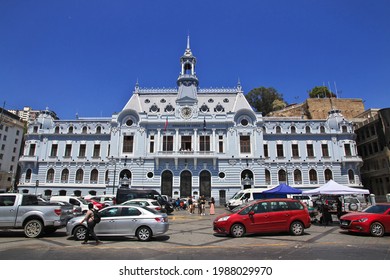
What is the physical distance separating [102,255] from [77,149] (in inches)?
1520

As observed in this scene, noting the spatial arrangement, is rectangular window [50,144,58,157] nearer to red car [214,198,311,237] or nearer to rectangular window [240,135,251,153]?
rectangular window [240,135,251,153]

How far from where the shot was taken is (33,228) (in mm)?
12062

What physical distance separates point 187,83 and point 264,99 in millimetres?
29255

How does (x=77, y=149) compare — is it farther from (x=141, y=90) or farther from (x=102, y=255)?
(x=102, y=255)

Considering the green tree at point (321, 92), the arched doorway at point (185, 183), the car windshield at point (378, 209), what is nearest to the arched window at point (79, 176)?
the arched doorway at point (185, 183)

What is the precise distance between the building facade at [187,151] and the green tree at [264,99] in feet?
80.9

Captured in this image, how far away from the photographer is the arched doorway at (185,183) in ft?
130

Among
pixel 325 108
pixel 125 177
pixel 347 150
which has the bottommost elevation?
pixel 125 177

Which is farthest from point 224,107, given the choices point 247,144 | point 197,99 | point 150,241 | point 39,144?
point 150,241

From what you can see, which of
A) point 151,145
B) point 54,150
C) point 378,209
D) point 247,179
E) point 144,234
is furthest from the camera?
point 54,150

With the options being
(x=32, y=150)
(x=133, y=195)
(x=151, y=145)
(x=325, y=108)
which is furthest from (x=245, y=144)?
(x=32, y=150)

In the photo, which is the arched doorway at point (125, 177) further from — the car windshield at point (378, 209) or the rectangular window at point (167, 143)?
the car windshield at point (378, 209)

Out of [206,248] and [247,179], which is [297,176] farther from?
[206,248]

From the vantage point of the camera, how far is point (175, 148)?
4047 centimetres
